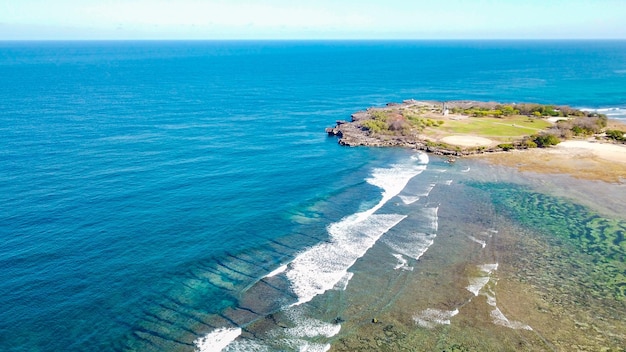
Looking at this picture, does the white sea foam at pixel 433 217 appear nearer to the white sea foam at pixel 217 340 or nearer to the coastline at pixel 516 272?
the coastline at pixel 516 272

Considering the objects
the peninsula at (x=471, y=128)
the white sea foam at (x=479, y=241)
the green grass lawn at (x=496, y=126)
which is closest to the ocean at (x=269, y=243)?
the white sea foam at (x=479, y=241)

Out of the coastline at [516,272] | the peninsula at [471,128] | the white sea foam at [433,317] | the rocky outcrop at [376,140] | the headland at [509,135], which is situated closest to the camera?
the coastline at [516,272]

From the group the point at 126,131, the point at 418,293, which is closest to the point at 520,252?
the point at 418,293

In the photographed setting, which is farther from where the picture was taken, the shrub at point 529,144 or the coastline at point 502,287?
the shrub at point 529,144

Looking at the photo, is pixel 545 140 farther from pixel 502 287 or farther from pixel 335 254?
pixel 335 254

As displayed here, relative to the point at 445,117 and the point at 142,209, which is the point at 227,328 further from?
the point at 445,117

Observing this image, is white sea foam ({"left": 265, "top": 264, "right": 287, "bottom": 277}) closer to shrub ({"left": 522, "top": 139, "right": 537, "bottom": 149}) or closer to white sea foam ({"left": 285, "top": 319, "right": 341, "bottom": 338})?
white sea foam ({"left": 285, "top": 319, "right": 341, "bottom": 338})

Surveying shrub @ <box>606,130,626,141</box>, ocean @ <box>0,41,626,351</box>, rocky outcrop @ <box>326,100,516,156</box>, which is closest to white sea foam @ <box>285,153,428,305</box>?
ocean @ <box>0,41,626,351</box>

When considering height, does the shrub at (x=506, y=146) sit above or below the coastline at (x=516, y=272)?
above

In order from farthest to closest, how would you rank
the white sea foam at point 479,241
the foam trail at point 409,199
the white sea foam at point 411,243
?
the foam trail at point 409,199 → the white sea foam at point 479,241 → the white sea foam at point 411,243
